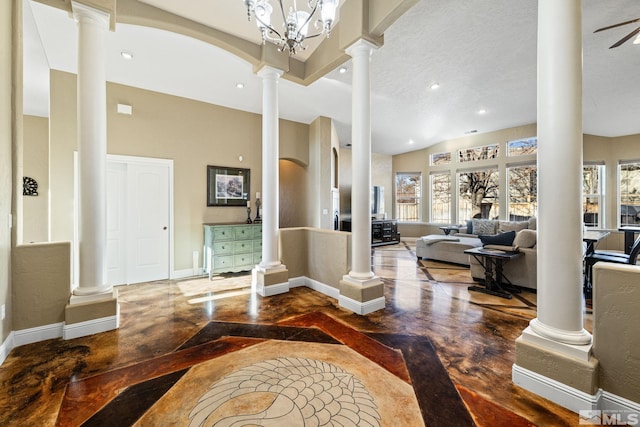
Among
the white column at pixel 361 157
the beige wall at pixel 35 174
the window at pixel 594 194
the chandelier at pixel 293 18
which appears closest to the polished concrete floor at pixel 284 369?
the white column at pixel 361 157

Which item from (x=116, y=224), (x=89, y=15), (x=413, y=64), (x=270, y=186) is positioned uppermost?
(x=413, y=64)

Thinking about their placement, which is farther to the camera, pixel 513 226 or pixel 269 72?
pixel 513 226

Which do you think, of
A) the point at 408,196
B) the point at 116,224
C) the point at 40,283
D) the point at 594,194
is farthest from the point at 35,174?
the point at 594,194

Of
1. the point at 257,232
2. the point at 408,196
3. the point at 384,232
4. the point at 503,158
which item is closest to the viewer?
the point at 257,232

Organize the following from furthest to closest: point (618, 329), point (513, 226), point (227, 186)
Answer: point (513, 226) < point (227, 186) < point (618, 329)

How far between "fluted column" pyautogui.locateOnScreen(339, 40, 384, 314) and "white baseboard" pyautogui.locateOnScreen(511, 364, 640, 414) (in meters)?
1.63

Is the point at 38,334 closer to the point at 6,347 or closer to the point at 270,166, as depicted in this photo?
the point at 6,347

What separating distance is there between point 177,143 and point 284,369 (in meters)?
4.45

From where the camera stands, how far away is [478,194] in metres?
8.40

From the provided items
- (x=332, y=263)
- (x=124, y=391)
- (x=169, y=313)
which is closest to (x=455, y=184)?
(x=332, y=263)

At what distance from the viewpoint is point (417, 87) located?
16.5 ft

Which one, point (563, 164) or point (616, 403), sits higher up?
point (563, 164)

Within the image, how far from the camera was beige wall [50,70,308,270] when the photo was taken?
400 centimetres

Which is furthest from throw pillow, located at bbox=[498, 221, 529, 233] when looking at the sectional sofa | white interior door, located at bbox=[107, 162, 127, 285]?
white interior door, located at bbox=[107, 162, 127, 285]
